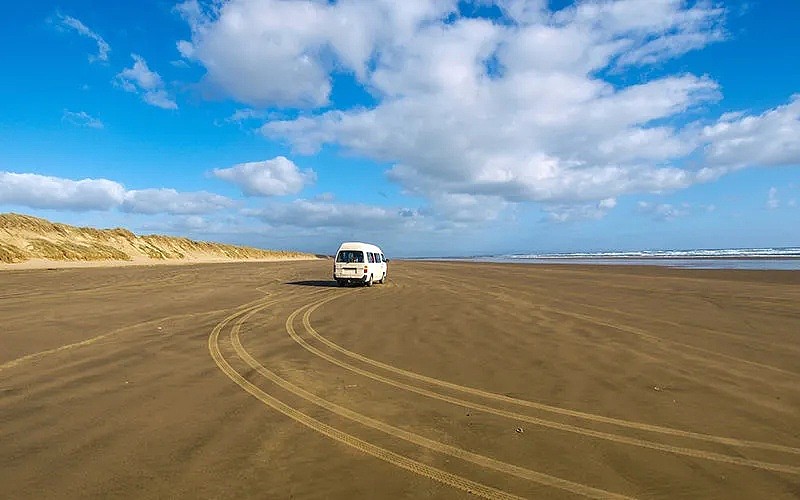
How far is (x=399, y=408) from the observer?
5.70 metres

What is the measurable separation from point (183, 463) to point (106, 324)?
9.42 metres

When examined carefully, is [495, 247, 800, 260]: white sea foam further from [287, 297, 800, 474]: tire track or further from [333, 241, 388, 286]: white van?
[287, 297, 800, 474]: tire track

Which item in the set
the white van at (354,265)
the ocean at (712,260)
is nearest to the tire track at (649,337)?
the white van at (354,265)

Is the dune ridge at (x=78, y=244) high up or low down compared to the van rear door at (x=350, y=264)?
up

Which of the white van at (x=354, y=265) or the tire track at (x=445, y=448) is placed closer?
the tire track at (x=445, y=448)

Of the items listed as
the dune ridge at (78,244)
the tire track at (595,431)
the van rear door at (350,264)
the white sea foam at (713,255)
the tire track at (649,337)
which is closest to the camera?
the tire track at (595,431)

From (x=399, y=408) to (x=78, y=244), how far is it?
60118 millimetres

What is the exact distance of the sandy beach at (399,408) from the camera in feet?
12.7

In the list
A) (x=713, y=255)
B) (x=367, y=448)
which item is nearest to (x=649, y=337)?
(x=367, y=448)

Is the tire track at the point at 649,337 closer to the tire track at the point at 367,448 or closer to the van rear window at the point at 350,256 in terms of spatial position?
the tire track at the point at 367,448

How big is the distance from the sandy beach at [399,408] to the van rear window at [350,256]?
39.0 ft

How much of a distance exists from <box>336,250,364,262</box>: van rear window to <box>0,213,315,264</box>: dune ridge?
116 feet

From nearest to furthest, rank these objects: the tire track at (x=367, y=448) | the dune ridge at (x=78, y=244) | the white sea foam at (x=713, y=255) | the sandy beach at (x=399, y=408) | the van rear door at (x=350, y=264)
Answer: the tire track at (x=367, y=448), the sandy beach at (x=399, y=408), the van rear door at (x=350, y=264), the dune ridge at (x=78, y=244), the white sea foam at (x=713, y=255)

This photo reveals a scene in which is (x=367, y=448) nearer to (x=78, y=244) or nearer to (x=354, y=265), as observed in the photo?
(x=354, y=265)
